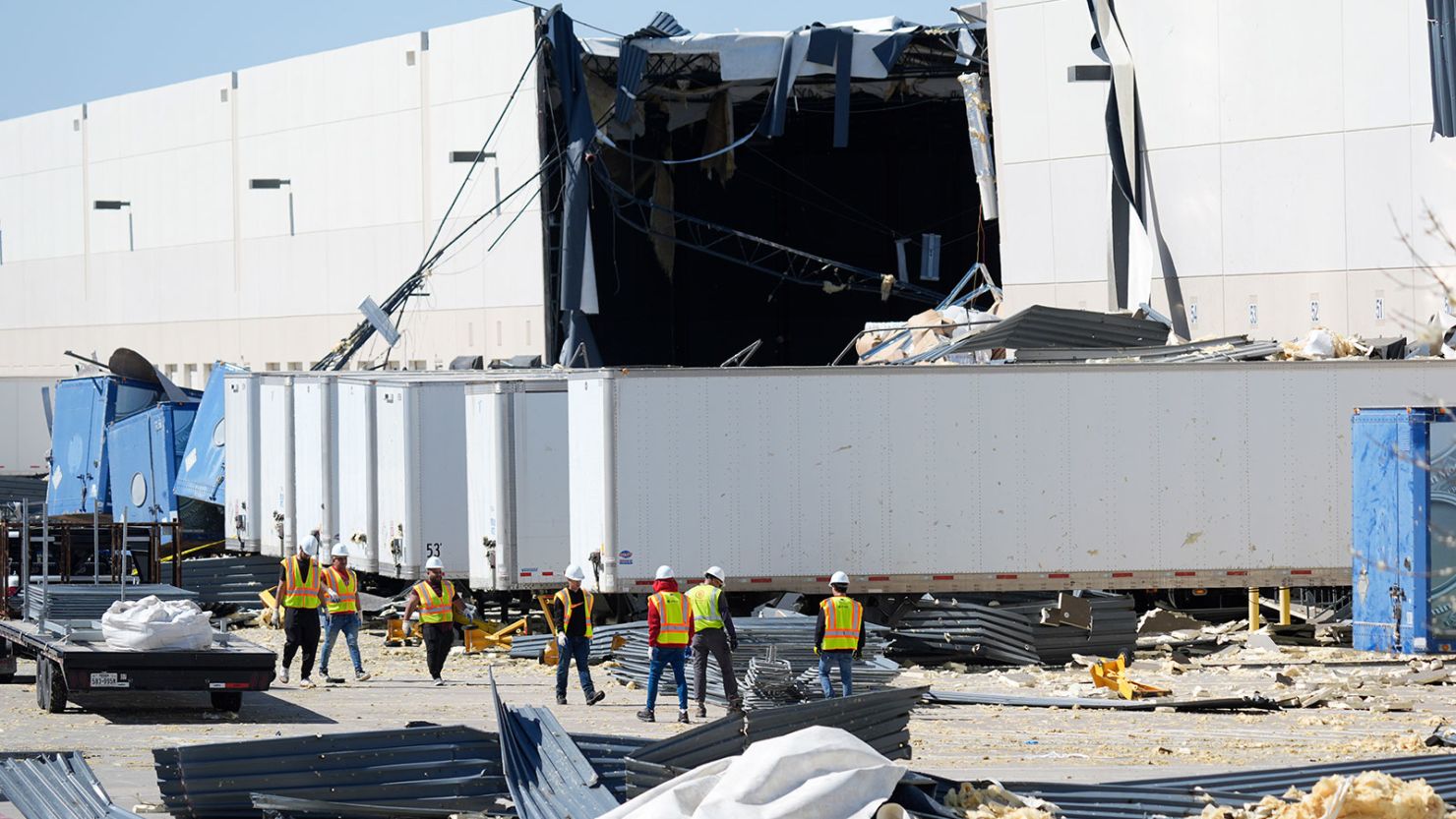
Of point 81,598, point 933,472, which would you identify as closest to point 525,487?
point 933,472

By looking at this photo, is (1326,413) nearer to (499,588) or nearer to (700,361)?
(499,588)

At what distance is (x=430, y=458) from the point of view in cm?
2345

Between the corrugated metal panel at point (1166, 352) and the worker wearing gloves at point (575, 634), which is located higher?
the corrugated metal panel at point (1166, 352)

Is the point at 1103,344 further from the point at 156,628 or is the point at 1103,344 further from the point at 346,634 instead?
the point at 156,628

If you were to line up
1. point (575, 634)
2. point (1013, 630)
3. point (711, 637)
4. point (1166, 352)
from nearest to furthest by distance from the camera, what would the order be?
1. point (711, 637)
2. point (575, 634)
3. point (1013, 630)
4. point (1166, 352)

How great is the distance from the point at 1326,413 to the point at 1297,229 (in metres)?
10.2

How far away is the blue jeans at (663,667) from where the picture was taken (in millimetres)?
16703

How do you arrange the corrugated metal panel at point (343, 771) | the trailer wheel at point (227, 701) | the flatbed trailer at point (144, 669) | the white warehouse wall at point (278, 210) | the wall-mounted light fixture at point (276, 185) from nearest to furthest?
1. the corrugated metal panel at point (343, 771)
2. the flatbed trailer at point (144, 669)
3. the trailer wheel at point (227, 701)
4. the white warehouse wall at point (278, 210)
5. the wall-mounted light fixture at point (276, 185)

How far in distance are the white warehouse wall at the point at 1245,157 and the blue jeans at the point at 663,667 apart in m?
15.6

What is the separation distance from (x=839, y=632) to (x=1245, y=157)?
55.5 ft

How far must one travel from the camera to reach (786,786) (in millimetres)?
10016

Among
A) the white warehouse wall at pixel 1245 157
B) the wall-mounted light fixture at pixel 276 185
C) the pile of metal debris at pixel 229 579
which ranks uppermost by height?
the wall-mounted light fixture at pixel 276 185

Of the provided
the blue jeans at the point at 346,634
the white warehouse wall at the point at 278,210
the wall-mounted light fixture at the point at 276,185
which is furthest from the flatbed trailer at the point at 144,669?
the wall-mounted light fixture at the point at 276,185

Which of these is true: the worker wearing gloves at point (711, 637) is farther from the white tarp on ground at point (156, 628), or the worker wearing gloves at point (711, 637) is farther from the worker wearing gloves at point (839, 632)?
the white tarp on ground at point (156, 628)
